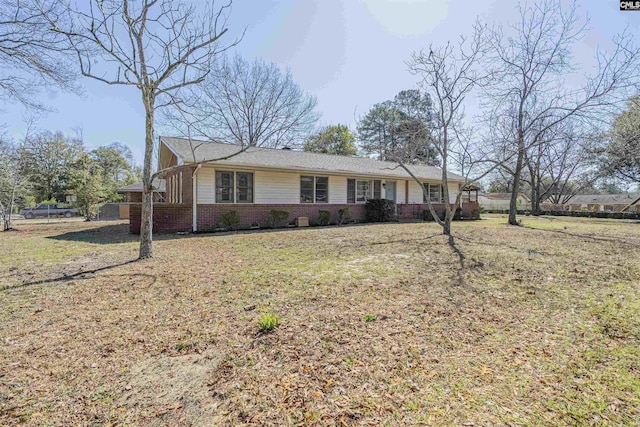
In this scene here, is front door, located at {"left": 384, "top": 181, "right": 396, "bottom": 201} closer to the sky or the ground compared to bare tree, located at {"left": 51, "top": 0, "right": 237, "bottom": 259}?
closer to the ground

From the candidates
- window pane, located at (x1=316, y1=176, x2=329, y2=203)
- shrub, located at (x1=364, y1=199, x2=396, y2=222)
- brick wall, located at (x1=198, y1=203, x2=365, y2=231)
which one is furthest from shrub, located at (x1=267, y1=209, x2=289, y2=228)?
shrub, located at (x1=364, y1=199, x2=396, y2=222)

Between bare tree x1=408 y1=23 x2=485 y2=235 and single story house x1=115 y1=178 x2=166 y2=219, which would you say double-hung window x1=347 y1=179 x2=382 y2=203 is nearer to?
bare tree x1=408 y1=23 x2=485 y2=235

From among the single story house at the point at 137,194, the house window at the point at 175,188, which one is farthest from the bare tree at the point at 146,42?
the single story house at the point at 137,194

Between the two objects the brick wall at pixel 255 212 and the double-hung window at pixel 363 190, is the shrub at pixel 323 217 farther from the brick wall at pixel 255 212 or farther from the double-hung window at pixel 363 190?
the double-hung window at pixel 363 190

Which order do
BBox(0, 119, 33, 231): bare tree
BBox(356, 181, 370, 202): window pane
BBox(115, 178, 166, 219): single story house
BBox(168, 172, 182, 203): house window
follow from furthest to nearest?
BBox(115, 178, 166, 219): single story house → BBox(356, 181, 370, 202): window pane → BBox(0, 119, 33, 231): bare tree → BBox(168, 172, 182, 203): house window

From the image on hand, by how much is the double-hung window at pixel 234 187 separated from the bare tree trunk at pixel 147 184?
579 cm

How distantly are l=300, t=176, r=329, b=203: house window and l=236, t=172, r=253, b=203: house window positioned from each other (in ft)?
8.41

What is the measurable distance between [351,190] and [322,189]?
75.1 inches

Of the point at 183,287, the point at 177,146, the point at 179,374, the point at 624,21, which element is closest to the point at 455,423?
the point at 179,374

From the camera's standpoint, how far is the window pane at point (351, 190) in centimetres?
1622

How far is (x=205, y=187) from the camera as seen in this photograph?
12.0 metres

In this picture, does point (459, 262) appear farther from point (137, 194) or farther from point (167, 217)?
point (137, 194)

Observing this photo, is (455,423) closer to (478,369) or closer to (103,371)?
(478,369)

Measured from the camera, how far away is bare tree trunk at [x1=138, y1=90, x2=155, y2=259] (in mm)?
6461
